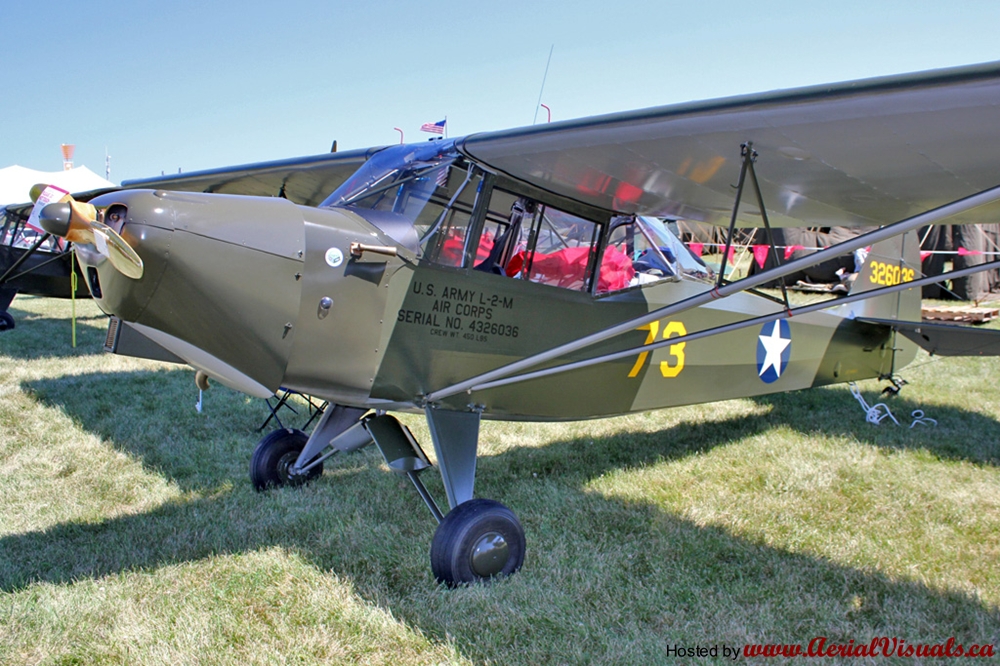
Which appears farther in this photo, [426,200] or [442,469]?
[442,469]

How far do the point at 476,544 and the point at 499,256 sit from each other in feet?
5.13

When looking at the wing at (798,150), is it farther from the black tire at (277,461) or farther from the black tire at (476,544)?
the black tire at (277,461)

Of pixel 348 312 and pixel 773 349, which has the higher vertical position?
pixel 773 349

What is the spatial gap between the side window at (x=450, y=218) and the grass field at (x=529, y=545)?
5.39 feet

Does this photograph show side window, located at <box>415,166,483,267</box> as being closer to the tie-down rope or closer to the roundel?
the roundel

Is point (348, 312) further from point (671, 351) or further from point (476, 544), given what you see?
point (671, 351)

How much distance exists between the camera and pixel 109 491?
449cm

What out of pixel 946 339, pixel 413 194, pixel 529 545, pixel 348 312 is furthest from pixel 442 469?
pixel 946 339

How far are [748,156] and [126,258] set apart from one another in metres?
2.77

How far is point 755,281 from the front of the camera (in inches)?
114

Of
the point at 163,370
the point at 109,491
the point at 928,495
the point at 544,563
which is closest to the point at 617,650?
the point at 544,563

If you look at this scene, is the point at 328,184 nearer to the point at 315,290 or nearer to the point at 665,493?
the point at 315,290

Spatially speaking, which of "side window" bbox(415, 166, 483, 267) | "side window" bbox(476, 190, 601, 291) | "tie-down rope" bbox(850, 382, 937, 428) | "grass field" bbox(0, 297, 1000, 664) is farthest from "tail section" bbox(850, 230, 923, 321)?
"side window" bbox(415, 166, 483, 267)

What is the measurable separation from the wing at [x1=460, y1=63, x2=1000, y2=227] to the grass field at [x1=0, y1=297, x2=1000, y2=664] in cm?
198
